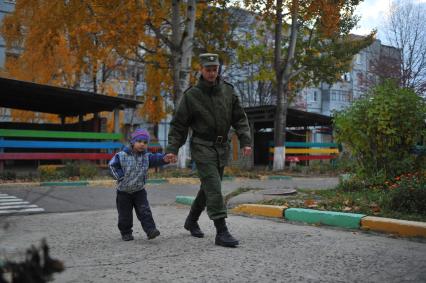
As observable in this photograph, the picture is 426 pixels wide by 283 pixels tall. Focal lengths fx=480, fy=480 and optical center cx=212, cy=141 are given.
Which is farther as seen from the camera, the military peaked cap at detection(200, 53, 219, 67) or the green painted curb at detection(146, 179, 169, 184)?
the green painted curb at detection(146, 179, 169, 184)

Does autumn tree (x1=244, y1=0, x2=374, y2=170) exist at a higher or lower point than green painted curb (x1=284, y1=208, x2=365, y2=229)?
higher

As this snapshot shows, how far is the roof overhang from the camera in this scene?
1682 centimetres

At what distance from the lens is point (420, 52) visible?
30.8m

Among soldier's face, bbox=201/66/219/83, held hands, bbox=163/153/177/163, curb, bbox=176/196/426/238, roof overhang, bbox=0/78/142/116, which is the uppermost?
roof overhang, bbox=0/78/142/116

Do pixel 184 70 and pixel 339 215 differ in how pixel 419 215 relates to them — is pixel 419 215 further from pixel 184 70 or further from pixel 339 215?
pixel 184 70

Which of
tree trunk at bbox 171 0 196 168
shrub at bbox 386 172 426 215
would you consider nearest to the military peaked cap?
shrub at bbox 386 172 426 215

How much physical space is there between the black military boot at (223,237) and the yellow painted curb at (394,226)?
2063 millimetres

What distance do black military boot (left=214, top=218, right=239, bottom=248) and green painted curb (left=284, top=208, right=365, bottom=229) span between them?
79.3 inches

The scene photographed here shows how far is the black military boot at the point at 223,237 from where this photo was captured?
4.89 m

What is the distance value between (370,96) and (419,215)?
3.91m

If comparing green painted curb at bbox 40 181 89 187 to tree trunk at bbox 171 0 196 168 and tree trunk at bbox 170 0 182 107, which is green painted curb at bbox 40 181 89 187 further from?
tree trunk at bbox 170 0 182 107

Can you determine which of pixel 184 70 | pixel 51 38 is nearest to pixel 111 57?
pixel 51 38

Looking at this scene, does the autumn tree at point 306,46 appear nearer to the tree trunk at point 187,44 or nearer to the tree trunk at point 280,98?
the tree trunk at point 280,98

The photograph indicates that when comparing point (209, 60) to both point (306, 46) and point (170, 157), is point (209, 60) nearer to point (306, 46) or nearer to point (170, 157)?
point (170, 157)
